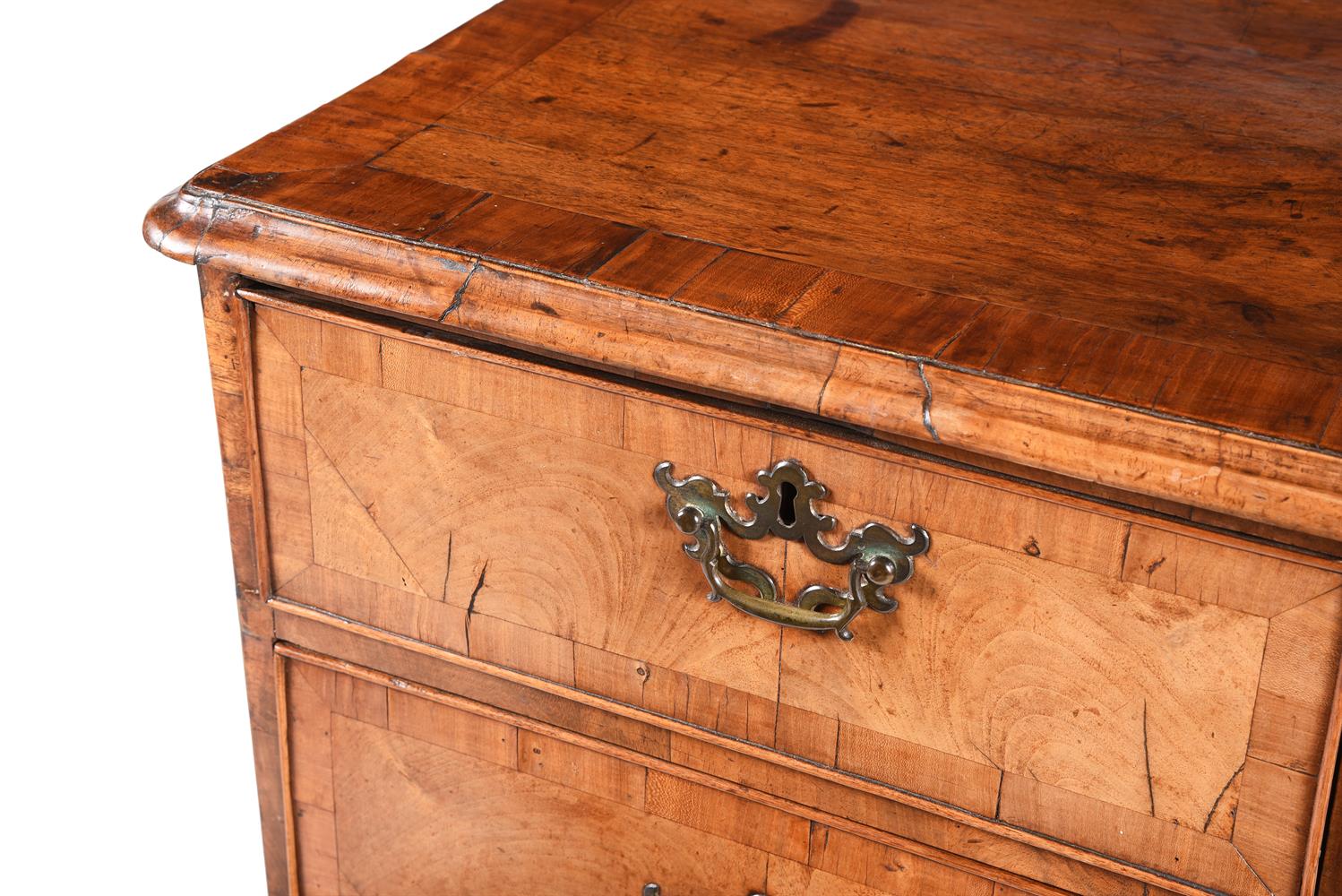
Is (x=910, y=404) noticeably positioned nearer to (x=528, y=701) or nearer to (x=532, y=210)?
(x=532, y=210)

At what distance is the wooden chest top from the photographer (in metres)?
0.91

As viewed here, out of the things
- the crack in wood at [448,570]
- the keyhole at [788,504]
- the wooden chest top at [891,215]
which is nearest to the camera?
the wooden chest top at [891,215]

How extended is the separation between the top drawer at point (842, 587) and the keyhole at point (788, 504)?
0.05ft

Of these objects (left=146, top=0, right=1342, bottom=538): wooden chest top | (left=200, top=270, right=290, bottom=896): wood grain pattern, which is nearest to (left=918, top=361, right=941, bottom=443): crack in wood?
(left=146, top=0, right=1342, bottom=538): wooden chest top

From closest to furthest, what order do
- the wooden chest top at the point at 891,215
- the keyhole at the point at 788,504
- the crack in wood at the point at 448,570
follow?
the wooden chest top at the point at 891,215, the keyhole at the point at 788,504, the crack in wood at the point at 448,570

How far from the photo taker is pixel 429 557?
1.14 m

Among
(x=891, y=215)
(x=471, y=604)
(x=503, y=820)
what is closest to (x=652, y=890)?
(x=503, y=820)

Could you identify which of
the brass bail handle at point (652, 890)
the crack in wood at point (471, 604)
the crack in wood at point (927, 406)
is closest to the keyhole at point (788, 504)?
the crack in wood at point (927, 406)

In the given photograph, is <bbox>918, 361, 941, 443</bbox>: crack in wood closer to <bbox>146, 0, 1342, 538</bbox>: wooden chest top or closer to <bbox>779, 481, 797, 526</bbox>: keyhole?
<bbox>146, 0, 1342, 538</bbox>: wooden chest top

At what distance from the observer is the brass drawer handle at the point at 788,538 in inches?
39.3

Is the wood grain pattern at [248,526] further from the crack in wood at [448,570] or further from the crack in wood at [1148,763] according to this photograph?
the crack in wood at [1148,763]

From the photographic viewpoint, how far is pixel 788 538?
103 centimetres

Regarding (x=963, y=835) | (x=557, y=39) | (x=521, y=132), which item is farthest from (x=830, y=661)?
(x=557, y=39)

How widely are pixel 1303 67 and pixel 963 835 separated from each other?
0.59 m
